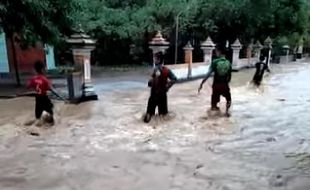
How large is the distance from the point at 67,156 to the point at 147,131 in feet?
7.31

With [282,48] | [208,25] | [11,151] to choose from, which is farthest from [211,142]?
[282,48]

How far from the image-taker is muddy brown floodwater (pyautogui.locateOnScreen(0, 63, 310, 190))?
6.84 m

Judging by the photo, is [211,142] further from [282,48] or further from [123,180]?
[282,48]

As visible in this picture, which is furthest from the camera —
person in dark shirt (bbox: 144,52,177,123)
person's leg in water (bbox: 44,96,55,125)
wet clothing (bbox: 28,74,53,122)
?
person in dark shirt (bbox: 144,52,177,123)

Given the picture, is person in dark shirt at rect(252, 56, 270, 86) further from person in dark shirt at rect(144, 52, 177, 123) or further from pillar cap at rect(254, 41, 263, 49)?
pillar cap at rect(254, 41, 263, 49)

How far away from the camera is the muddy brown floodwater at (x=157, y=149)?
684cm

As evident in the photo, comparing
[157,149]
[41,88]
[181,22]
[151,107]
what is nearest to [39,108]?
[41,88]

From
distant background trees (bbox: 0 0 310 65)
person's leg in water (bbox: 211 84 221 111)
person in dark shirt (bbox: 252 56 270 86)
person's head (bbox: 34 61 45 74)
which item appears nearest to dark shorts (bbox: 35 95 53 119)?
person's head (bbox: 34 61 45 74)

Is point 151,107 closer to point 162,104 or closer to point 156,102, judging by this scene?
point 156,102

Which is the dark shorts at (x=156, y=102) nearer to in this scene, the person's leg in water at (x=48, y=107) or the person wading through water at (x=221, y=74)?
the person wading through water at (x=221, y=74)

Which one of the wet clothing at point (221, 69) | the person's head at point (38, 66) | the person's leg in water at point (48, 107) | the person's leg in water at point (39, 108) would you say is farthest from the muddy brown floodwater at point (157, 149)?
the person's head at point (38, 66)

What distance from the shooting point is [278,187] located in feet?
21.4

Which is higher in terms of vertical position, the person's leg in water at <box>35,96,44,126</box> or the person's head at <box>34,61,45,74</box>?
the person's head at <box>34,61,45,74</box>

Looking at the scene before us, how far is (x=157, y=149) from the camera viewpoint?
859 centimetres
